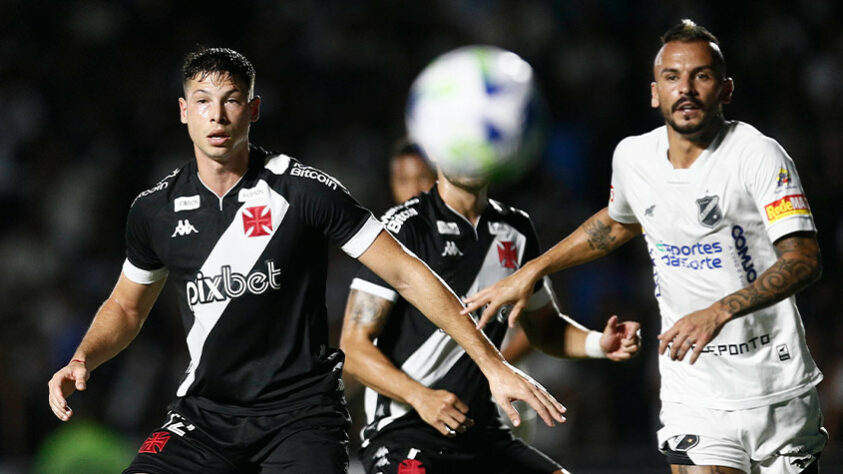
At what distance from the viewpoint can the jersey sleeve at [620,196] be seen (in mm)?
5242

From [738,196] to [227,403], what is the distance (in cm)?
236

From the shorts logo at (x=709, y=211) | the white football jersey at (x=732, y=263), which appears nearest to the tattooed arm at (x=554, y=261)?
the white football jersey at (x=732, y=263)

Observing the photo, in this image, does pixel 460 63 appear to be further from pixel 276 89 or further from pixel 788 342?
pixel 276 89

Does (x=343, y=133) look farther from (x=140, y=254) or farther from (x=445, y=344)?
(x=140, y=254)

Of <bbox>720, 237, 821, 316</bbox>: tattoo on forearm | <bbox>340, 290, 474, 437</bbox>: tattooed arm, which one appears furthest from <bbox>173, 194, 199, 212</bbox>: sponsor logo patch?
<bbox>720, 237, 821, 316</bbox>: tattoo on forearm

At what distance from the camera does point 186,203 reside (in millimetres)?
4754

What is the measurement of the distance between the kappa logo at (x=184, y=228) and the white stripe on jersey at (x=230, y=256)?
0.41 ft

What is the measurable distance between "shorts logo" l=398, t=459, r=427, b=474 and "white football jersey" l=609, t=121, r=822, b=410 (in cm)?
121

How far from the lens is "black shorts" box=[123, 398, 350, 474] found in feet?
14.6

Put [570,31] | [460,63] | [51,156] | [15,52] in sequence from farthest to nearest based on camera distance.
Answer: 1. [570,31]
2. [15,52]
3. [51,156]
4. [460,63]

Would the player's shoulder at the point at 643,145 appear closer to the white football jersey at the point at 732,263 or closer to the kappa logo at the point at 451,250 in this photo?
the white football jersey at the point at 732,263

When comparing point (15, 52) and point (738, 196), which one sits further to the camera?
point (15, 52)

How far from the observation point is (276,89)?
39.4 feet

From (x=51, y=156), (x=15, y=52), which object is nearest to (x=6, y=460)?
(x=51, y=156)
